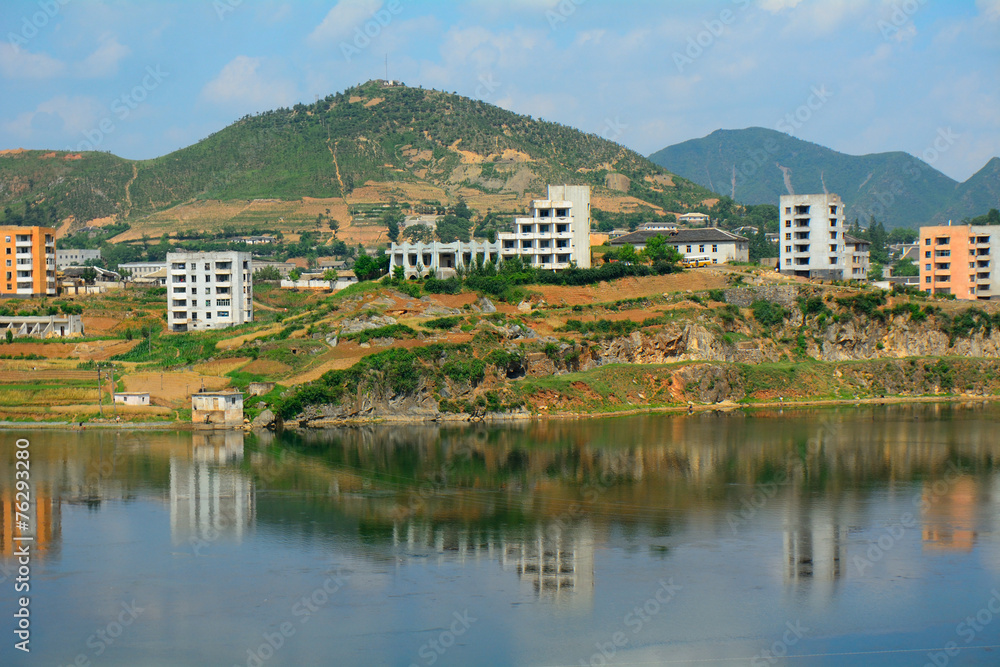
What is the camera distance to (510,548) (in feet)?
85.9

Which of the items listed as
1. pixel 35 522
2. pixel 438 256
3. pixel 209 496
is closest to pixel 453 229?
pixel 438 256

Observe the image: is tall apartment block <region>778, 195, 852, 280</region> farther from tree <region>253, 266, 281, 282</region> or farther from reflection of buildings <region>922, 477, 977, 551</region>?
tree <region>253, 266, 281, 282</region>

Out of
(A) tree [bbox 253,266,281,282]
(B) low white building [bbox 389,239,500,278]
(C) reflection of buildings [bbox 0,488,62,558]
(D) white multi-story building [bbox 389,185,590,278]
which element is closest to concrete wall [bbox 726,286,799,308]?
(D) white multi-story building [bbox 389,185,590,278]

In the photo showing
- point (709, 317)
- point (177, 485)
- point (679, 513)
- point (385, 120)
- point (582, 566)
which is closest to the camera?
point (582, 566)

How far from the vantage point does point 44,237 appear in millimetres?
63656

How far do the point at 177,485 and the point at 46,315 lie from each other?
27758 mm

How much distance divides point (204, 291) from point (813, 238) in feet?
109

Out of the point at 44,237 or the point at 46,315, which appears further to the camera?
the point at 44,237

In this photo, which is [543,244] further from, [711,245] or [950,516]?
[950,516]

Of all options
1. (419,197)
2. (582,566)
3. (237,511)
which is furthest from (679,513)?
(419,197)

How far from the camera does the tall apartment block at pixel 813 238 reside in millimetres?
61000

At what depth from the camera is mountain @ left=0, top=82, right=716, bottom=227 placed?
4385 inches

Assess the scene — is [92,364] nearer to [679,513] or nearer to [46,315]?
[46,315]

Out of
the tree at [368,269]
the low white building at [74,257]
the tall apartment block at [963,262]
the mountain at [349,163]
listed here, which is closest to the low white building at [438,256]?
the tree at [368,269]
